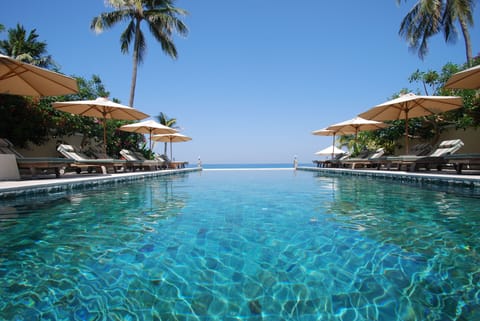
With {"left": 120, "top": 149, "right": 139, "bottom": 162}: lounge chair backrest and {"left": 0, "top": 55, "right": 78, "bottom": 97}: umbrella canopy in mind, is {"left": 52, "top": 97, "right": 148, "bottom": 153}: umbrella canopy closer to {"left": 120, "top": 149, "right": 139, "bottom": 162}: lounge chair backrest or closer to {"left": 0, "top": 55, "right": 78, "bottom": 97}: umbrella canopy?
{"left": 0, "top": 55, "right": 78, "bottom": 97}: umbrella canopy

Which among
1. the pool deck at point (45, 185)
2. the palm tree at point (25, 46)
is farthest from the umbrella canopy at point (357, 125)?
the palm tree at point (25, 46)

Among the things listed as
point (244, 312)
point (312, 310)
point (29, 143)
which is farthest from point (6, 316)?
point (29, 143)

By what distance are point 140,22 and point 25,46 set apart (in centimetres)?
1447

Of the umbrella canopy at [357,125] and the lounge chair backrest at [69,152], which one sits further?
the umbrella canopy at [357,125]

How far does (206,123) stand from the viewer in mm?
38219

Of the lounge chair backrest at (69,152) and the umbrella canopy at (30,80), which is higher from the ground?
the umbrella canopy at (30,80)

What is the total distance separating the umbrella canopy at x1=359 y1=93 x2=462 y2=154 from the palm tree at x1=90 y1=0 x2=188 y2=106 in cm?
1251

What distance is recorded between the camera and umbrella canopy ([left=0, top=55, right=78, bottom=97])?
6.17 meters

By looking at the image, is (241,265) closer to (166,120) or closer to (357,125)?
(357,125)

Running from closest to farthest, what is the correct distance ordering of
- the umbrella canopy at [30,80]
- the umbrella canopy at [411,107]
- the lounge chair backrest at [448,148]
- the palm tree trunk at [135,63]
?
the umbrella canopy at [30,80] < the umbrella canopy at [411,107] < the lounge chair backrest at [448,148] < the palm tree trunk at [135,63]

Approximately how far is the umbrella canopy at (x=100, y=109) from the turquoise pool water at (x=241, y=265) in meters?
6.79

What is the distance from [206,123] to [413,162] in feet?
104

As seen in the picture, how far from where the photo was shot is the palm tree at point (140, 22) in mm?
14766

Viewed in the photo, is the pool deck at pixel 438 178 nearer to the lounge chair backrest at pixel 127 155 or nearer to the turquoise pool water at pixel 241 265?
the turquoise pool water at pixel 241 265
